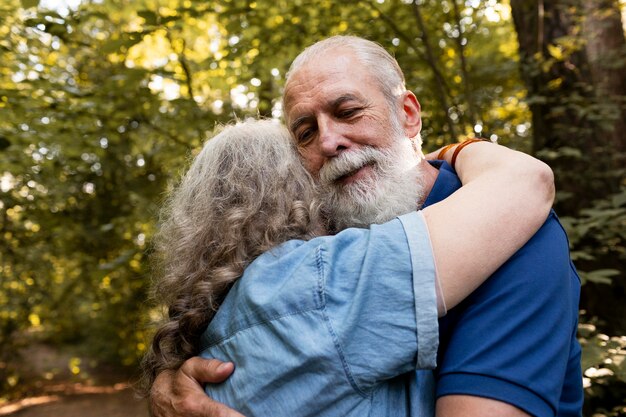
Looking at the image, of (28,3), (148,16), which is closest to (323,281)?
(28,3)

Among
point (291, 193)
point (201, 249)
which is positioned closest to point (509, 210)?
point (291, 193)

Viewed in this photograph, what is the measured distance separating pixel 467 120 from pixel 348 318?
131 inches

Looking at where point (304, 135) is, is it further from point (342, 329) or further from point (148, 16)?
point (148, 16)

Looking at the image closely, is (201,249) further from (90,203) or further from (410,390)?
(90,203)

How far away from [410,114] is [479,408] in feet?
4.39

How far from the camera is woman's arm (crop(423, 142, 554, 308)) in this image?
1.22 meters

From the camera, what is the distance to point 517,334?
4.00 ft

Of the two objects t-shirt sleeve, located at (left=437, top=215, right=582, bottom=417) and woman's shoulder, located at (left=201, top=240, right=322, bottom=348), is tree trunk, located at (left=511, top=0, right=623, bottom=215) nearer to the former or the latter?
t-shirt sleeve, located at (left=437, top=215, right=582, bottom=417)

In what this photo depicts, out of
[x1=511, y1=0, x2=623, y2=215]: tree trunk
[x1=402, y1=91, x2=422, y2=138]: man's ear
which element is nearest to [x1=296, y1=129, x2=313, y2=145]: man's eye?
[x1=402, y1=91, x2=422, y2=138]: man's ear

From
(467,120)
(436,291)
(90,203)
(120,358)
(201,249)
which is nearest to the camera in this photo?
(436,291)

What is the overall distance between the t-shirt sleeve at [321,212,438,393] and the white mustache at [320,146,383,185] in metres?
0.68

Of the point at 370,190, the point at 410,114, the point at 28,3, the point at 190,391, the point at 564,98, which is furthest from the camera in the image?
the point at 564,98

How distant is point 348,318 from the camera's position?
1205mm

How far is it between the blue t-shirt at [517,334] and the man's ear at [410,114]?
36.0 inches
